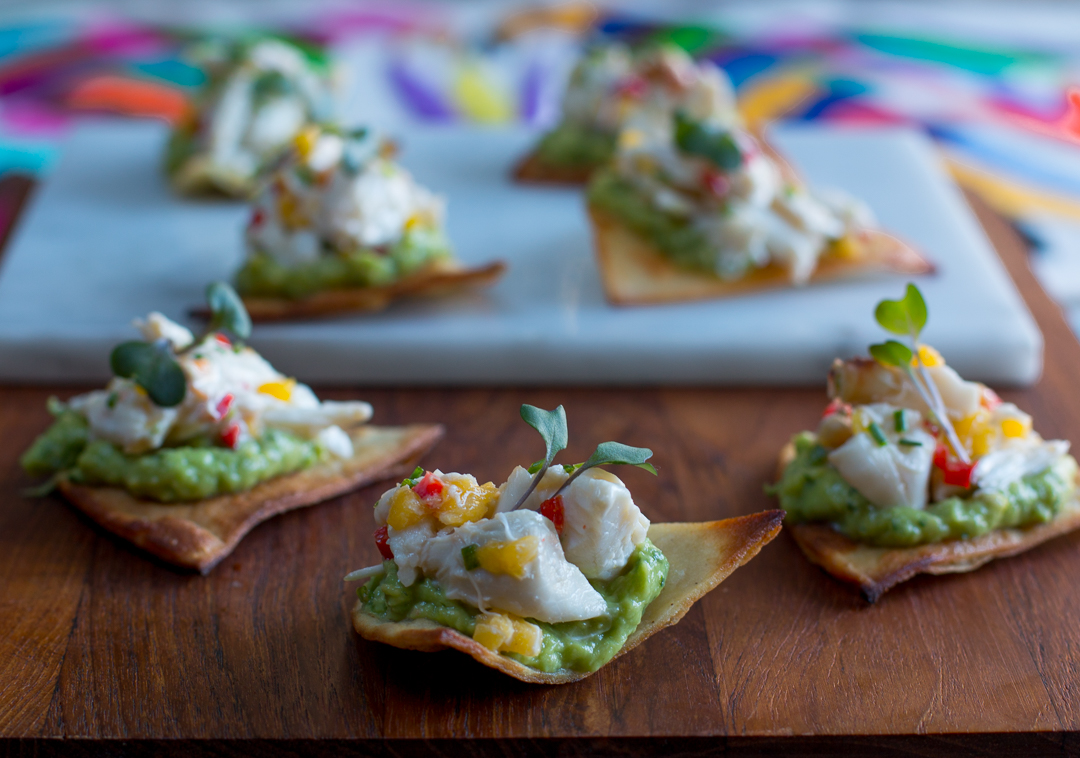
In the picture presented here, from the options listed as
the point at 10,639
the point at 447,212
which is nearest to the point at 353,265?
the point at 447,212

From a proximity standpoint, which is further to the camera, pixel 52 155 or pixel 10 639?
pixel 52 155

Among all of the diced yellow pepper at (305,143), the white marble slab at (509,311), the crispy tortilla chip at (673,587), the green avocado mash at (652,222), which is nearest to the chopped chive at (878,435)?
the crispy tortilla chip at (673,587)

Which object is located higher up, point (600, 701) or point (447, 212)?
point (600, 701)

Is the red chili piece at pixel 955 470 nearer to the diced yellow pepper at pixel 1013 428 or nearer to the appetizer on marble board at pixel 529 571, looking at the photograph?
the diced yellow pepper at pixel 1013 428

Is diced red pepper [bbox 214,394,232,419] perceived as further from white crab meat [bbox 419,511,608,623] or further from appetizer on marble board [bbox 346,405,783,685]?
white crab meat [bbox 419,511,608,623]

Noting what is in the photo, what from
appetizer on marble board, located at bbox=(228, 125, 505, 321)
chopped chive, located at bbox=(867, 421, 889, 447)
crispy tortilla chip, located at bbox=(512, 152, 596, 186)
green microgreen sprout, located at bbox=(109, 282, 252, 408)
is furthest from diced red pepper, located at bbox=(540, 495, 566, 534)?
crispy tortilla chip, located at bbox=(512, 152, 596, 186)

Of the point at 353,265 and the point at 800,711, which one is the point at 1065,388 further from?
the point at 353,265

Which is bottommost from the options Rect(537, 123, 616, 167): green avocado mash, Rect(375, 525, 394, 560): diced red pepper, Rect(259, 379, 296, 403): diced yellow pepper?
Rect(537, 123, 616, 167): green avocado mash

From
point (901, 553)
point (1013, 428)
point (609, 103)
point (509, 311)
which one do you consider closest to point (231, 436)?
point (509, 311)

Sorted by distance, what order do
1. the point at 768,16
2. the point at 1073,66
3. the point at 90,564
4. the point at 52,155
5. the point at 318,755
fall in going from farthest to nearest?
the point at 768,16, the point at 1073,66, the point at 52,155, the point at 90,564, the point at 318,755
